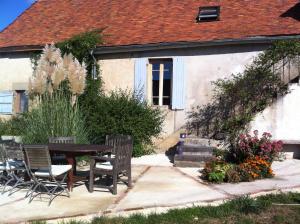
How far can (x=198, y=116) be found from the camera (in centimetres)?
1263

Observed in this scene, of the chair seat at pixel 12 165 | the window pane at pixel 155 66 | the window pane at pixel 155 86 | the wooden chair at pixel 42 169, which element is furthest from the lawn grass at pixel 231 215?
the window pane at pixel 155 66

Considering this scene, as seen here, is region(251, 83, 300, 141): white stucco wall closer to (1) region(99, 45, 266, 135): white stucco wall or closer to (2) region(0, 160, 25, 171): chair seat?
(1) region(99, 45, 266, 135): white stucco wall

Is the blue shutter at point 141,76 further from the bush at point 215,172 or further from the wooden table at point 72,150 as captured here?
the wooden table at point 72,150

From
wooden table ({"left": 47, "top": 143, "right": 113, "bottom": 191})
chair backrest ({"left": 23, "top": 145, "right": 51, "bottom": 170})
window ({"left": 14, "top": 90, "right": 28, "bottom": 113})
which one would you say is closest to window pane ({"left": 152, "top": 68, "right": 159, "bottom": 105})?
window ({"left": 14, "top": 90, "right": 28, "bottom": 113})

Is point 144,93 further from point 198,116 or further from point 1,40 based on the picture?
point 1,40

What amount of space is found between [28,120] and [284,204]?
23.5 ft

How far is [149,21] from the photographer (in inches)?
571

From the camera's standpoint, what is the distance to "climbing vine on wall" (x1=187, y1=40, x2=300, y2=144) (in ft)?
37.7

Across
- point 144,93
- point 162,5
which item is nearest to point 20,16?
point 162,5

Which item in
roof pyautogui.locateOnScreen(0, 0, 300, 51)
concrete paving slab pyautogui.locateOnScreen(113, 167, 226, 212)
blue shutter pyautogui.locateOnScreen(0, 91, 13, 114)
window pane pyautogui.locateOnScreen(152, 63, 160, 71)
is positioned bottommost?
concrete paving slab pyautogui.locateOnScreen(113, 167, 226, 212)

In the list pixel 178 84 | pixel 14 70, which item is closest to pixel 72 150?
pixel 178 84

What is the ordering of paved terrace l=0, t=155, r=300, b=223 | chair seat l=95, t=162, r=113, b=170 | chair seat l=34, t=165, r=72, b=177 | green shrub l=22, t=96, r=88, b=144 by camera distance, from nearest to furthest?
paved terrace l=0, t=155, r=300, b=223 → chair seat l=34, t=165, r=72, b=177 → chair seat l=95, t=162, r=113, b=170 → green shrub l=22, t=96, r=88, b=144

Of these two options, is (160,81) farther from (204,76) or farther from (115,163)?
(115,163)

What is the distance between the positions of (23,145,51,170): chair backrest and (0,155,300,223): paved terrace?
563 mm
